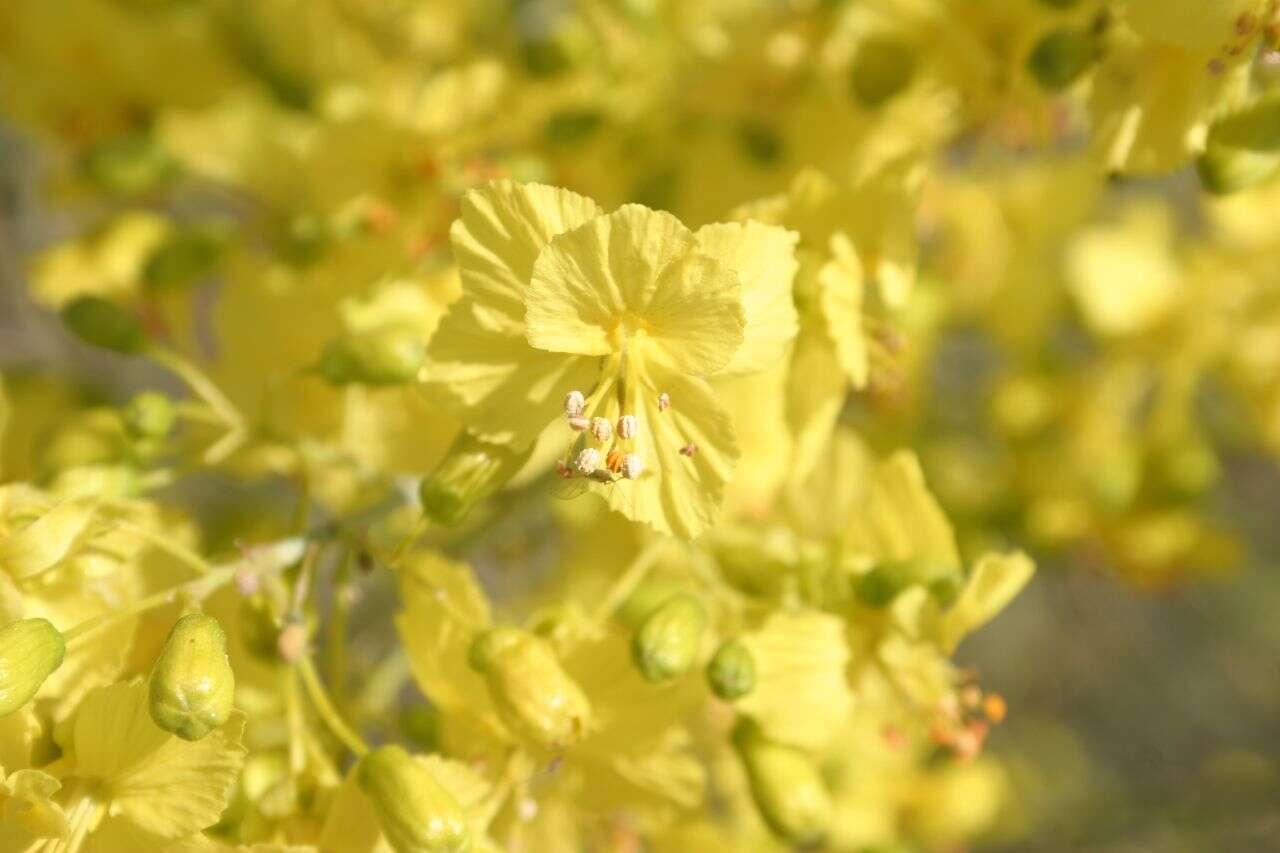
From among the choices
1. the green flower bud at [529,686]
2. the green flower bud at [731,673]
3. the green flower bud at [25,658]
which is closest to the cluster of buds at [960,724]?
the green flower bud at [731,673]

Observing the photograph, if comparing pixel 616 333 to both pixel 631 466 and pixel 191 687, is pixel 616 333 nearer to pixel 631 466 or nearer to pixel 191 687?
pixel 631 466

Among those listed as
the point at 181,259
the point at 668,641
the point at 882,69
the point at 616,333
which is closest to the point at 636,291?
the point at 616,333

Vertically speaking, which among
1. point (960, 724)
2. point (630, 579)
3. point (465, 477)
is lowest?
point (960, 724)

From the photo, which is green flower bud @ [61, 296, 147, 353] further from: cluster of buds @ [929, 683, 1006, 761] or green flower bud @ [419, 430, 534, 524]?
cluster of buds @ [929, 683, 1006, 761]

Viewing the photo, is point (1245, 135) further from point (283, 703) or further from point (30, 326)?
point (30, 326)

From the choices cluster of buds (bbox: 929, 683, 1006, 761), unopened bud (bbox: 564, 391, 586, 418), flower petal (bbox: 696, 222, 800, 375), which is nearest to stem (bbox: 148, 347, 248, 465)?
unopened bud (bbox: 564, 391, 586, 418)

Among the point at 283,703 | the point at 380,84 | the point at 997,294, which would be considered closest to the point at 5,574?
the point at 283,703
